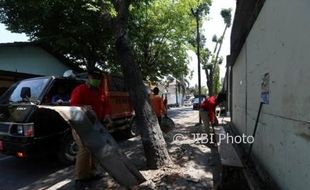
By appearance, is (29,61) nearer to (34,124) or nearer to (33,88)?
(33,88)

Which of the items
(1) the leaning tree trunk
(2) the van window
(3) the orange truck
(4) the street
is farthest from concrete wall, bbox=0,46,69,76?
(1) the leaning tree trunk

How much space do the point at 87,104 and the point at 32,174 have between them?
2304 mm

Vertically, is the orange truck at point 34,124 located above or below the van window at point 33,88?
below

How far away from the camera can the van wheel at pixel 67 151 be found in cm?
664

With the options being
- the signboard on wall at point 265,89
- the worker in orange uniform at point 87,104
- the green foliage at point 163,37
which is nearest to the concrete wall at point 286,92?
the signboard on wall at point 265,89

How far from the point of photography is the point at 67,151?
6.75 metres

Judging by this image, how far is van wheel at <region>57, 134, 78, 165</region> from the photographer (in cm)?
664

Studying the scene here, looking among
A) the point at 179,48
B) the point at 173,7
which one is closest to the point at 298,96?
the point at 173,7

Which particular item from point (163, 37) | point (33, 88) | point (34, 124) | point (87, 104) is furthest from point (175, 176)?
point (163, 37)

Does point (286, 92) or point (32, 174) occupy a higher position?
point (286, 92)

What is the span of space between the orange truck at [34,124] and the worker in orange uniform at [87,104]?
983 millimetres

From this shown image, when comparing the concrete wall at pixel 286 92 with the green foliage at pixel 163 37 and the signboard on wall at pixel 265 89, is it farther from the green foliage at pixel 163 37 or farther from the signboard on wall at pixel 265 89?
the green foliage at pixel 163 37

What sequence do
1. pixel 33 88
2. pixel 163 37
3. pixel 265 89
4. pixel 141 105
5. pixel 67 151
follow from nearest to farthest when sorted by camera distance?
pixel 265 89 → pixel 141 105 → pixel 67 151 → pixel 33 88 → pixel 163 37

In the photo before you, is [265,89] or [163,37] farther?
[163,37]
